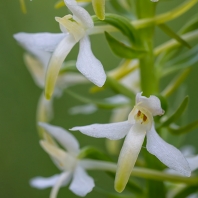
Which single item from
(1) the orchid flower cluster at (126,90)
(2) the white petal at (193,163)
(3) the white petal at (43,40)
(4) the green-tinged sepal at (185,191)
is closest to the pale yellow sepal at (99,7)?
(1) the orchid flower cluster at (126,90)

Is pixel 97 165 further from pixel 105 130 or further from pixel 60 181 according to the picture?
pixel 105 130

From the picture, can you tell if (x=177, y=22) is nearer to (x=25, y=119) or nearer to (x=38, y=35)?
(x=25, y=119)

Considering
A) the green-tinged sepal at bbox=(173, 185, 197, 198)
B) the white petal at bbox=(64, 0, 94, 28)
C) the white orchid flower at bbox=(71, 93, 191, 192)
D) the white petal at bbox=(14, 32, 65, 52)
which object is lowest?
the green-tinged sepal at bbox=(173, 185, 197, 198)

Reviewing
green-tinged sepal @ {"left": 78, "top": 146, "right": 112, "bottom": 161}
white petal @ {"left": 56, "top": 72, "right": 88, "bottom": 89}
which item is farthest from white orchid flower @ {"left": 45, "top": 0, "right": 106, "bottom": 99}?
white petal @ {"left": 56, "top": 72, "right": 88, "bottom": 89}

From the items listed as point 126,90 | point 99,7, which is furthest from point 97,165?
point 99,7

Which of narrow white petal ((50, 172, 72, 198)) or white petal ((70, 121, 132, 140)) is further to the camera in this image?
narrow white petal ((50, 172, 72, 198))

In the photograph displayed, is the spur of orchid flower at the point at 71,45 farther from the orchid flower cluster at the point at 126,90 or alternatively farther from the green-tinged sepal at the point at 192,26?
the green-tinged sepal at the point at 192,26

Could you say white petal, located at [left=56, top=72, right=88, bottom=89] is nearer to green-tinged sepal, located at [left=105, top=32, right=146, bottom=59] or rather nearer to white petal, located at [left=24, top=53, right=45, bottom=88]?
white petal, located at [left=24, top=53, right=45, bottom=88]
